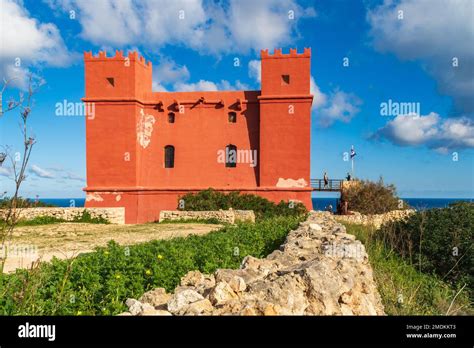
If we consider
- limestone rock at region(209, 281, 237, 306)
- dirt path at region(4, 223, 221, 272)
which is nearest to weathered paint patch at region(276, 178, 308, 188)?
dirt path at region(4, 223, 221, 272)

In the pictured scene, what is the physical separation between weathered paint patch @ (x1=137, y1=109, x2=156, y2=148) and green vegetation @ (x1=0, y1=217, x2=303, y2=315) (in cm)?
1632

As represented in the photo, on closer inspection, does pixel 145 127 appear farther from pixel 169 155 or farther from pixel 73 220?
pixel 73 220

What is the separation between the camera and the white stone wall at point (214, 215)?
17891mm

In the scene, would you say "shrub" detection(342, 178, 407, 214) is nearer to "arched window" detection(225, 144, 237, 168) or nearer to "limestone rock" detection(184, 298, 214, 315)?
"arched window" detection(225, 144, 237, 168)

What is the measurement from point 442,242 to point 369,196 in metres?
16.5

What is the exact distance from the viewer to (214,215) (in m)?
18.1

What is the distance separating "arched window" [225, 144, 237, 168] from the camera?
880 inches

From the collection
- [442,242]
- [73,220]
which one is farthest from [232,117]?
[442,242]

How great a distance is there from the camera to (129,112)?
22078 millimetres

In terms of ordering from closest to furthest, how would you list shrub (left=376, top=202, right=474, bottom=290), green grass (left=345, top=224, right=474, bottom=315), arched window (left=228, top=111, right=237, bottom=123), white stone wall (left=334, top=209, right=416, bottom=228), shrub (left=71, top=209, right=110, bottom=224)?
green grass (left=345, top=224, right=474, bottom=315), shrub (left=376, top=202, right=474, bottom=290), white stone wall (left=334, top=209, right=416, bottom=228), shrub (left=71, top=209, right=110, bottom=224), arched window (left=228, top=111, right=237, bottom=123)

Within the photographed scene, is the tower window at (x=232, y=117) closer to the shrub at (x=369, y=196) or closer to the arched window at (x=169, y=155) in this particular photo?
the arched window at (x=169, y=155)

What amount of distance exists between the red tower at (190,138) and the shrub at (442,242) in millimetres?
11478

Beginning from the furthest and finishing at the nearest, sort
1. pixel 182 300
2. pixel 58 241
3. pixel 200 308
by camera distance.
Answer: pixel 58 241 → pixel 182 300 → pixel 200 308
